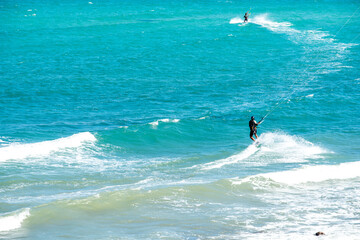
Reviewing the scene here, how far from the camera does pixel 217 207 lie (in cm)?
1975

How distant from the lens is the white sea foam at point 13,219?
17484mm

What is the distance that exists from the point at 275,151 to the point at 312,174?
4.45 metres

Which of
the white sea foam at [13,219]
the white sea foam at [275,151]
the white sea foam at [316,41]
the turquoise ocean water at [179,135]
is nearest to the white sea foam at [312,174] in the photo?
the turquoise ocean water at [179,135]

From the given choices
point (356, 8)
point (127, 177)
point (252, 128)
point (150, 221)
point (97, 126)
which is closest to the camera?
point (150, 221)

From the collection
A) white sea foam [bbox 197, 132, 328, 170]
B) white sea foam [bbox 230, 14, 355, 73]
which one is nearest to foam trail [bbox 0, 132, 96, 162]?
white sea foam [bbox 197, 132, 328, 170]

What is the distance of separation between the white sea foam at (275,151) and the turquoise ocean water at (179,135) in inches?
4.1

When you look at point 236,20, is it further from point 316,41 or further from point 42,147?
point 42,147

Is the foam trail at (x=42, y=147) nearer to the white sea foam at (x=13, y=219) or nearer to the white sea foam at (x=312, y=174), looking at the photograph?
the white sea foam at (x=13, y=219)

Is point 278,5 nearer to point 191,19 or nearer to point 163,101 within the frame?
point 191,19

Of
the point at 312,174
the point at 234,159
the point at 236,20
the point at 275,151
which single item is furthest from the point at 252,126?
the point at 236,20

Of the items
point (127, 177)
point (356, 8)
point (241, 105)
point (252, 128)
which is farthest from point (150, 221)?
point (356, 8)

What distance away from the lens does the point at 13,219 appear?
17984mm

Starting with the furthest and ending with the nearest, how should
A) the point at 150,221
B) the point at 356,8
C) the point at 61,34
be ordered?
the point at 356,8, the point at 61,34, the point at 150,221

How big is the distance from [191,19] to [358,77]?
4504 cm
